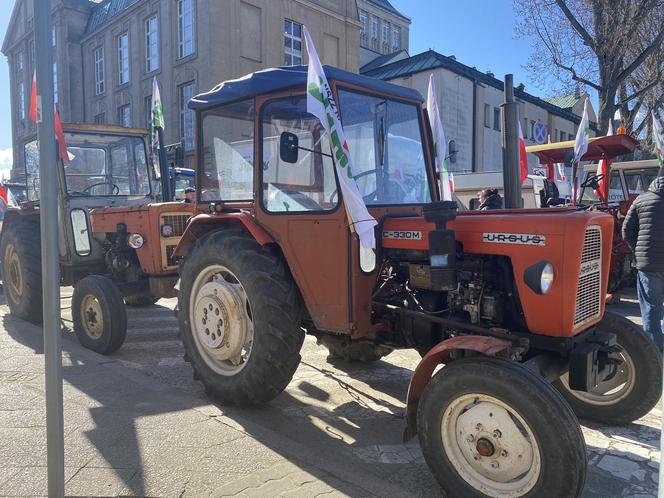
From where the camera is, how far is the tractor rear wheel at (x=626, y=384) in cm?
352

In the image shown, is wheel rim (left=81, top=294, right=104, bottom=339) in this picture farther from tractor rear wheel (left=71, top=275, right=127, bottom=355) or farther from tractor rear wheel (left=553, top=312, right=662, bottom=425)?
tractor rear wheel (left=553, top=312, right=662, bottom=425)

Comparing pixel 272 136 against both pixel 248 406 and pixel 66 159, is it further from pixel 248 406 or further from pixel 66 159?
pixel 66 159

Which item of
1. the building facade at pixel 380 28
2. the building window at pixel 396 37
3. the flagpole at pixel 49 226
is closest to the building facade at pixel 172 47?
the building facade at pixel 380 28

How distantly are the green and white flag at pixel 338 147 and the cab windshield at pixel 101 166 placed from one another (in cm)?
440

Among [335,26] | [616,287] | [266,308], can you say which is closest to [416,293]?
[266,308]

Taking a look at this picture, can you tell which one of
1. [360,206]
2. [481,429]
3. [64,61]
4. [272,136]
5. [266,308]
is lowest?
[481,429]

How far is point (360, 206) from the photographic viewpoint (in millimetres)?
A: 3174

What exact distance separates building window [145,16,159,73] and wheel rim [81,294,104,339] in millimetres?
20014

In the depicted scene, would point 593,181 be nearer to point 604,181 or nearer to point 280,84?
point 604,181

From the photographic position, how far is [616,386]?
3668 mm

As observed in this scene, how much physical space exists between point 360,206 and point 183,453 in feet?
5.97

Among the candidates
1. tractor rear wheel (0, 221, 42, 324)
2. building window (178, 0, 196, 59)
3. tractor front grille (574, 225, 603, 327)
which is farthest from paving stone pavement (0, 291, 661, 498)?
building window (178, 0, 196, 59)

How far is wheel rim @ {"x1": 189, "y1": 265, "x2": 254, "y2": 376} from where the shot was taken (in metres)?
3.88

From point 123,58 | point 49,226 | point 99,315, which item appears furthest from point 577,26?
point 123,58
